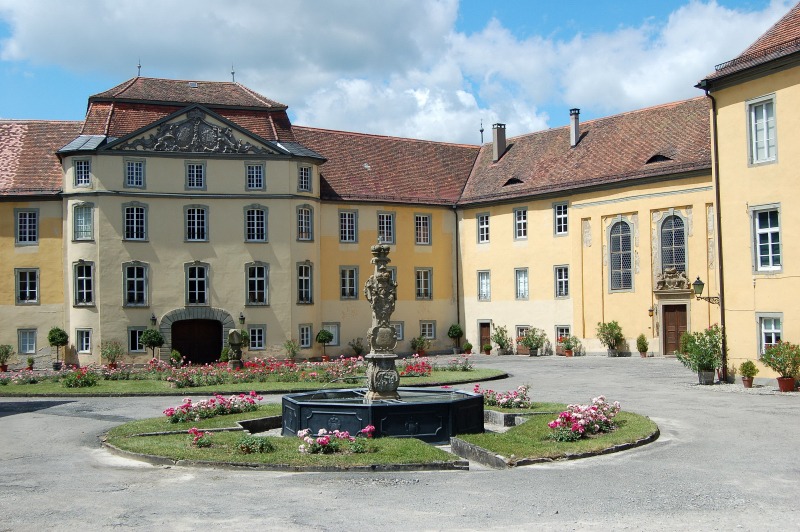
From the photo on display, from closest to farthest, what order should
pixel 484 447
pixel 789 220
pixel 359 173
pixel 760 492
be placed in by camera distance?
pixel 760 492 → pixel 484 447 → pixel 789 220 → pixel 359 173

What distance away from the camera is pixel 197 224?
42.0m

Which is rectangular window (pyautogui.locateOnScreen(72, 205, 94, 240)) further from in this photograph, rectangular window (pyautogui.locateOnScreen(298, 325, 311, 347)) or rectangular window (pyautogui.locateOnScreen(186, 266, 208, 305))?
rectangular window (pyautogui.locateOnScreen(298, 325, 311, 347))

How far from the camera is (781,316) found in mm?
25750

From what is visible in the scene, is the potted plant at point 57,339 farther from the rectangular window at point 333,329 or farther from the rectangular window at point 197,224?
the rectangular window at point 333,329

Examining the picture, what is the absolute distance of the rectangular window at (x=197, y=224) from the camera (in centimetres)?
4191

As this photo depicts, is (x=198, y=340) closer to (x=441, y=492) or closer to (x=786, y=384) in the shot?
(x=786, y=384)

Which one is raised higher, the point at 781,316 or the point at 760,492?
the point at 781,316

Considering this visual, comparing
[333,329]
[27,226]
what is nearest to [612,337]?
[333,329]

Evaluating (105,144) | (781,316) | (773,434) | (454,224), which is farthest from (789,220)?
(105,144)

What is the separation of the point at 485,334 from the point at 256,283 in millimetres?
12153

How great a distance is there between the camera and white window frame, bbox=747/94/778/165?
26047 millimetres

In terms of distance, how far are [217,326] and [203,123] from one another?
363 inches

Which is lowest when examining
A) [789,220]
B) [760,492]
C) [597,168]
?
[760,492]

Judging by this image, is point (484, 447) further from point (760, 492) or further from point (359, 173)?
point (359, 173)
